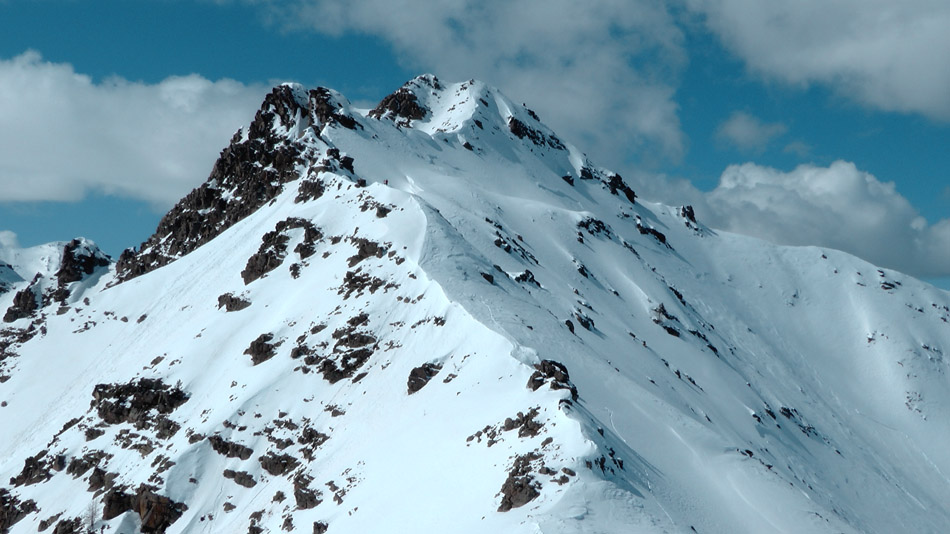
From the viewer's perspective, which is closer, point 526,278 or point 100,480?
point 100,480

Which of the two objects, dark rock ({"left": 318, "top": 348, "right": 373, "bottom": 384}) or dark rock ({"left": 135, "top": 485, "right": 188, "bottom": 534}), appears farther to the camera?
dark rock ({"left": 318, "top": 348, "right": 373, "bottom": 384})

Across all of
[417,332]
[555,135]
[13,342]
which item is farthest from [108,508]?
[555,135]

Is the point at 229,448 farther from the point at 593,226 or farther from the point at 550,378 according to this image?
the point at 593,226

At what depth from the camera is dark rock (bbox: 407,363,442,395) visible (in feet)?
152

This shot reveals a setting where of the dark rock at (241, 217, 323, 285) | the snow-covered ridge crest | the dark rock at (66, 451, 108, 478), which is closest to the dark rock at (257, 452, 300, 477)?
the dark rock at (66, 451, 108, 478)

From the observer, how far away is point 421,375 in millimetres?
46781

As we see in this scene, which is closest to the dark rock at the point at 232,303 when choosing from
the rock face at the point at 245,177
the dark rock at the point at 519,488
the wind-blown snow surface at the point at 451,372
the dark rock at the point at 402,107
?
the wind-blown snow surface at the point at 451,372

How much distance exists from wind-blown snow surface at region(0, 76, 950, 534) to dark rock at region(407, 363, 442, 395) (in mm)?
196

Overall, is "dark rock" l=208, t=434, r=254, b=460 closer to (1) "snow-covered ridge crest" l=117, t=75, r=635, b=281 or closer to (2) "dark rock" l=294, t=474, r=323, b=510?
(2) "dark rock" l=294, t=474, r=323, b=510

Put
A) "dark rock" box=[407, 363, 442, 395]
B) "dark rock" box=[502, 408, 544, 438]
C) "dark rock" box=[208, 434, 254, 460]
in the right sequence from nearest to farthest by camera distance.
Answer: "dark rock" box=[502, 408, 544, 438] → "dark rock" box=[407, 363, 442, 395] → "dark rock" box=[208, 434, 254, 460]

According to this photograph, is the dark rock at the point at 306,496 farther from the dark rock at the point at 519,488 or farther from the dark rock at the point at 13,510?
the dark rock at the point at 13,510

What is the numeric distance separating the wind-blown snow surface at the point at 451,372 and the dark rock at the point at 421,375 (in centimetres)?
20

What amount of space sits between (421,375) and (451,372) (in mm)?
2314

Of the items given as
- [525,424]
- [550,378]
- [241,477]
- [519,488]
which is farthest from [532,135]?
[519,488]
